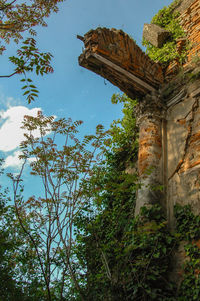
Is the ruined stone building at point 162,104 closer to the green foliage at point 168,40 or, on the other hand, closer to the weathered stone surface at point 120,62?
the weathered stone surface at point 120,62

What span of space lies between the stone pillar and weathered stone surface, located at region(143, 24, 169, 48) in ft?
6.37

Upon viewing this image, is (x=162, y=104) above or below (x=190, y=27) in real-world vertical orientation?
below

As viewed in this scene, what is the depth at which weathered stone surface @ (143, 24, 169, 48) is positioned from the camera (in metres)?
7.43

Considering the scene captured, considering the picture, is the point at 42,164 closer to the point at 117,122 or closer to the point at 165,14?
the point at 117,122

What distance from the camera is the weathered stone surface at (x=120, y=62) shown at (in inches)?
233

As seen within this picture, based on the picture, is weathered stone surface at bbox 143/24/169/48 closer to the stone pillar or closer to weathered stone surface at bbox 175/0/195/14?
weathered stone surface at bbox 175/0/195/14

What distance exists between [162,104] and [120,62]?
1.41 m

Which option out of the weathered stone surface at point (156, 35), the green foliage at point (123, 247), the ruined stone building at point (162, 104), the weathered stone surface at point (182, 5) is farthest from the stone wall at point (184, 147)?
the weathered stone surface at point (182, 5)

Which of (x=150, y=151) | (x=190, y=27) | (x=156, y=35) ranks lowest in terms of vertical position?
(x=150, y=151)

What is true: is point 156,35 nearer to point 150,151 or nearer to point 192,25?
point 192,25

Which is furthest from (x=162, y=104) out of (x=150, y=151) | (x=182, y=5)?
(x=182, y=5)

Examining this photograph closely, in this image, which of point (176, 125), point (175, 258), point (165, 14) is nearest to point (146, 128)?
point (176, 125)

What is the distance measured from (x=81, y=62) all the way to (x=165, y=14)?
3658mm

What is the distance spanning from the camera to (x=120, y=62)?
610 cm
